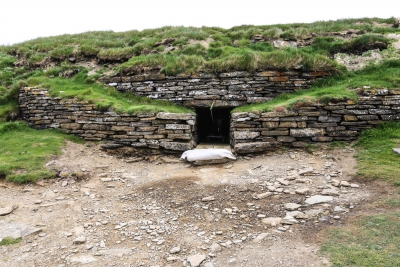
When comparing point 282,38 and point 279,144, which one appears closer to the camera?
point 279,144

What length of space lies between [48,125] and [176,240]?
7546 mm

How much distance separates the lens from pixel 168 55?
11.4 metres

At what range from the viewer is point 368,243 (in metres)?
4.02

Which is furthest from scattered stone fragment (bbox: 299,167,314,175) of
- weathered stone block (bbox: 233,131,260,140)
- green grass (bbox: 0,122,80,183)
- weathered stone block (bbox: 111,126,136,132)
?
green grass (bbox: 0,122,80,183)

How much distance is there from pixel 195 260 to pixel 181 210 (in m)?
1.57

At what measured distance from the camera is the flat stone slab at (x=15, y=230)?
16.1 feet

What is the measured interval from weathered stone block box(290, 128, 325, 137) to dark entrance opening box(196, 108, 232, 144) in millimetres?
2924

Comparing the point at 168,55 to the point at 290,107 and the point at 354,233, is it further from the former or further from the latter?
the point at 354,233

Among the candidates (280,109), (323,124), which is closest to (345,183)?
(323,124)

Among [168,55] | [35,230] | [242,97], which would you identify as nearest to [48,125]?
[168,55]

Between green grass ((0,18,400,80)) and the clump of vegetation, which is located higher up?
green grass ((0,18,400,80))

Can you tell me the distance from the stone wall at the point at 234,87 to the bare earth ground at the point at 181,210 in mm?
2423

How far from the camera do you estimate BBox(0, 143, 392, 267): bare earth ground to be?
13.8ft

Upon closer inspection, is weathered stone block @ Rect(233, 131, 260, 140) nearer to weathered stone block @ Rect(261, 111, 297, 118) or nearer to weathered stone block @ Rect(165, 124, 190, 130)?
weathered stone block @ Rect(261, 111, 297, 118)
